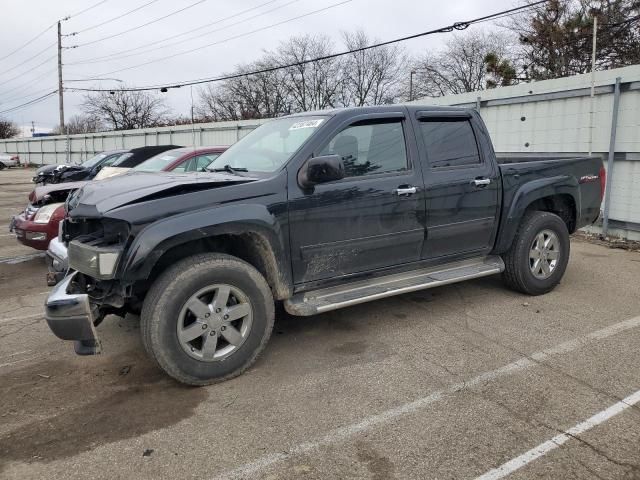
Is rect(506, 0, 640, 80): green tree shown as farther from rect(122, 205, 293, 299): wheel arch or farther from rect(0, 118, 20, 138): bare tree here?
rect(0, 118, 20, 138): bare tree

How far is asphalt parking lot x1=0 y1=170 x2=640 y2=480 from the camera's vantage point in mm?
2625

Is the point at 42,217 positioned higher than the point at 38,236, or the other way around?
the point at 42,217

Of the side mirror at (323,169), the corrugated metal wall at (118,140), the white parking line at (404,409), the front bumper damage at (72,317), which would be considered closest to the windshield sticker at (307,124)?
the side mirror at (323,169)

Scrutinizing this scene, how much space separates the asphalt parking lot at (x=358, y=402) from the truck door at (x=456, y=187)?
0.73 m

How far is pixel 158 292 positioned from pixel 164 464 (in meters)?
1.07

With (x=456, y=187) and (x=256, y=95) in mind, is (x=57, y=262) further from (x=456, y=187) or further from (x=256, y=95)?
(x=256, y=95)

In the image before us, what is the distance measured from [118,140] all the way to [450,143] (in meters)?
27.8

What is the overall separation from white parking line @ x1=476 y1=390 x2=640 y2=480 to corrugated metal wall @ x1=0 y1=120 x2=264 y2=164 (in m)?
14.3

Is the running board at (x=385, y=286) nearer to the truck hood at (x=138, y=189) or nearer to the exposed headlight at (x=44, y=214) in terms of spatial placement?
the truck hood at (x=138, y=189)

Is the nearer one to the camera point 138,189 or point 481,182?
point 138,189

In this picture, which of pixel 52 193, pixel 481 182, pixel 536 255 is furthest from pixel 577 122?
pixel 52 193

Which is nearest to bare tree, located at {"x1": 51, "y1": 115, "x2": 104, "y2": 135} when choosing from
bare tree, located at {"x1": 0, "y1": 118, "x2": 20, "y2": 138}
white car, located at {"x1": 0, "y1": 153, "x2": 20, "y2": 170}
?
bare tree, located at {"x1": 0, "y1": 118, "x2": 20, "y2": 138}

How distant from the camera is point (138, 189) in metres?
3.47

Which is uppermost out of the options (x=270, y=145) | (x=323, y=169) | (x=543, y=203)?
(x=270, y=145)
